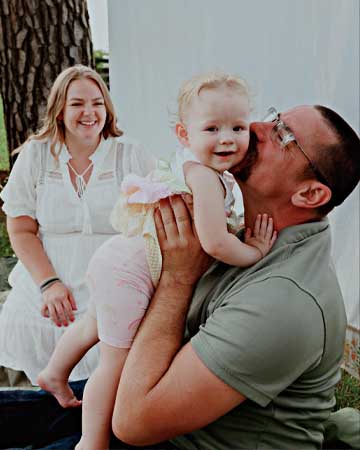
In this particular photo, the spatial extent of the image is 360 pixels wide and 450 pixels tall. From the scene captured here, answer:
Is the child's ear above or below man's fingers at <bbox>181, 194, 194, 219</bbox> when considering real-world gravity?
above

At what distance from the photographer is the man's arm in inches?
57.4

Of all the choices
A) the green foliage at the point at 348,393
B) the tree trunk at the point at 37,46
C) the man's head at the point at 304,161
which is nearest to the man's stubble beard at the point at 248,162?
the man's head at the point at 304,161

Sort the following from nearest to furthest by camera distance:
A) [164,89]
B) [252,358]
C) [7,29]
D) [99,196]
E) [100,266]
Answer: [252,358]
[100,266]
[99,196]
[164,89]
[7,29]

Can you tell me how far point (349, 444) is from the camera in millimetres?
1823

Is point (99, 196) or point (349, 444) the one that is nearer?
point (349, 444)

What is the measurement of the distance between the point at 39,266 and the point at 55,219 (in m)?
0.22

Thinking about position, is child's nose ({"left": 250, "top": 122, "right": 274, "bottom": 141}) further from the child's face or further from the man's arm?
the man's arm

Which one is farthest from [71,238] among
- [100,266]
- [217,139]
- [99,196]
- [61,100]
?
[217,139]

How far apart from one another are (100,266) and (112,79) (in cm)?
251

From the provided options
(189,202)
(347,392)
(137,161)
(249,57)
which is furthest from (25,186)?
(347,392)

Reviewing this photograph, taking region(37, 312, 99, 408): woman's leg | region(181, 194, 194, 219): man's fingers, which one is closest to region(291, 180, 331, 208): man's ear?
region(181, 194, 194, 219): man's fingers

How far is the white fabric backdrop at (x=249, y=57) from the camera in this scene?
10.9 feet

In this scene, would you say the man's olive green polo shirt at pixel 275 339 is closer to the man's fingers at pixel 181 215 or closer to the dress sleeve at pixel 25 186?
the man's fingers at pixel 181 215

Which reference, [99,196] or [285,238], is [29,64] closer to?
[99,196]
